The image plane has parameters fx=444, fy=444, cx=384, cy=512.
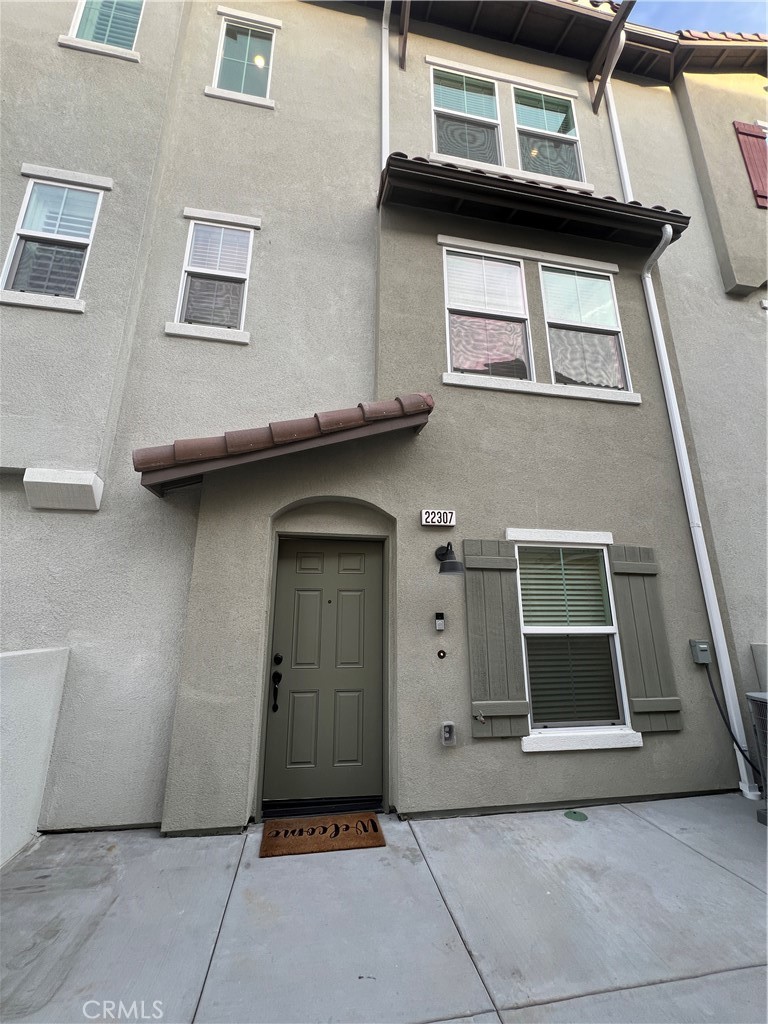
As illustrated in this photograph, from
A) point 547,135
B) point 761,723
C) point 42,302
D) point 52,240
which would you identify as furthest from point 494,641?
point 547,135

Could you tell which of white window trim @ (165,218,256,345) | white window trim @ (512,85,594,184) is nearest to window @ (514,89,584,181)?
white window trim @ (512,85,594,184)

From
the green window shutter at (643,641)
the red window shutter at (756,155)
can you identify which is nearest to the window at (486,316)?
the green window shutter at (643,641)

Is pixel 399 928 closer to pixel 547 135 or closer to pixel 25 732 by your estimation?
pixel 25 732

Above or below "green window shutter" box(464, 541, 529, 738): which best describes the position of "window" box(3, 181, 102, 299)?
above

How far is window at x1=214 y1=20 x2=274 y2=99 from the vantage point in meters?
5.79

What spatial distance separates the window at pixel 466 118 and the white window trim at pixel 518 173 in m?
0.20

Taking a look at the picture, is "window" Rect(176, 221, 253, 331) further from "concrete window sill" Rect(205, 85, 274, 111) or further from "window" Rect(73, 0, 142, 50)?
"window" Rect(73, 0, 142, 50)

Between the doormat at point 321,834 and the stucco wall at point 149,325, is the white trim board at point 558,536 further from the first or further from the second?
the doormat at point 321,834

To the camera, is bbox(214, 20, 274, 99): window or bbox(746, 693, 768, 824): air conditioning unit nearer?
bbox(746, 693, 768, 824): air conditioning unit

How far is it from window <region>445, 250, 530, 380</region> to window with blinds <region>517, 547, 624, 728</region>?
2.16 metres

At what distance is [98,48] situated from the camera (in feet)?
17.2

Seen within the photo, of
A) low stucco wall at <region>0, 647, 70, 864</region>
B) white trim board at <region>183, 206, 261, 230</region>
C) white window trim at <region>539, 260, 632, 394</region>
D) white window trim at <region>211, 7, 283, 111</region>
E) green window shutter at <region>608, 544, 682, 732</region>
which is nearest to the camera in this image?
low stucco wall at <region>0, 647, 70, 864</region>

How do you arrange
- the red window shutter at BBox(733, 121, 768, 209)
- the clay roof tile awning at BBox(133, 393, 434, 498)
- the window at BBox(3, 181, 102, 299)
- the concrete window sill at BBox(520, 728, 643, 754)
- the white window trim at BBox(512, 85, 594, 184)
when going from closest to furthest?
the clay roof tile awning at BBox(133, 393, 434, 498), the concrete window sill at BBox(520, 728, 643, 754), the window at BBox(3, 181, 102, 299), the white window trim at BBox(512, 85, 594, 184), the red window shutter at BBox(733, 121, 768, 209)

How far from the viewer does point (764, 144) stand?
7.09 m
